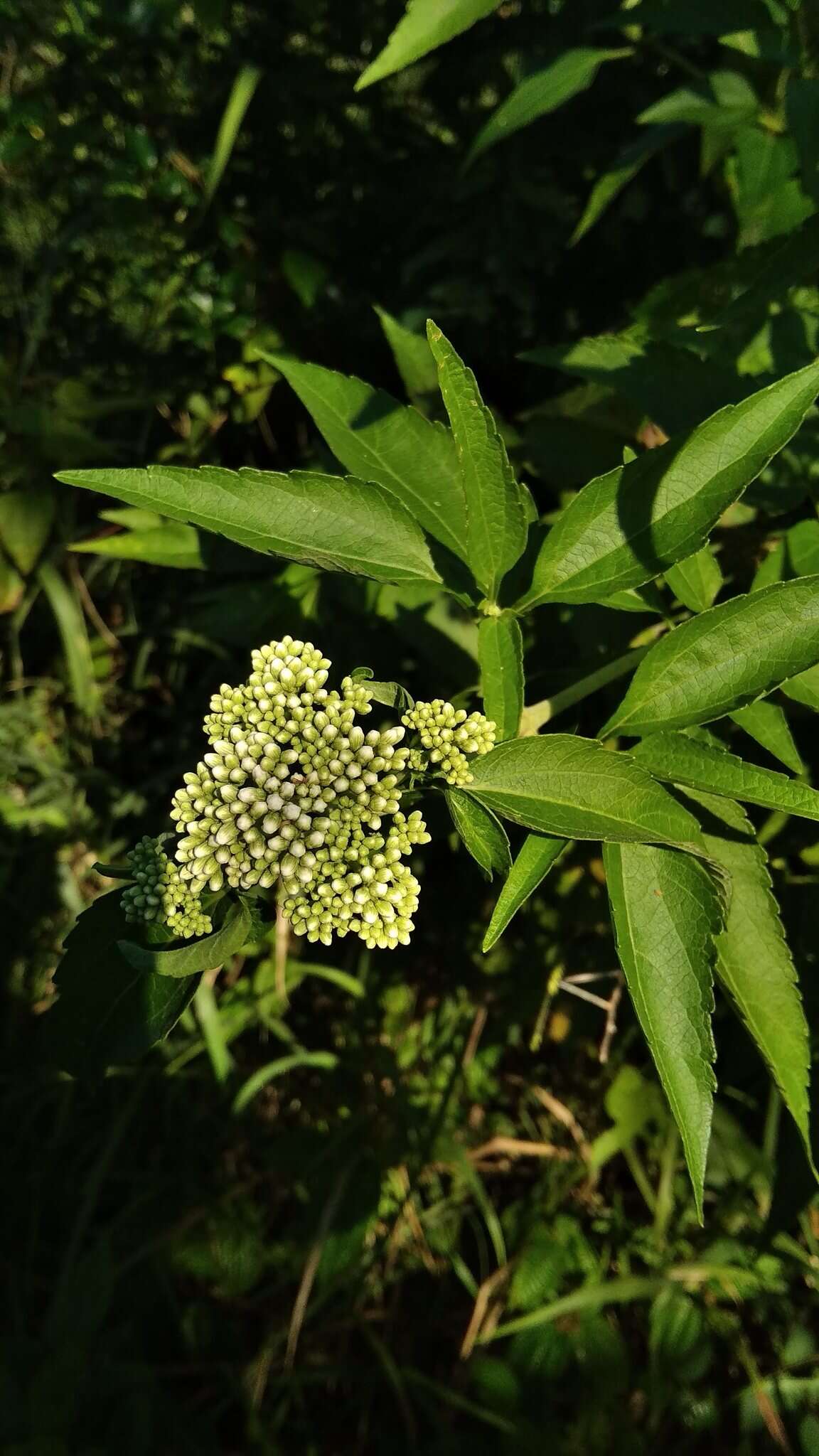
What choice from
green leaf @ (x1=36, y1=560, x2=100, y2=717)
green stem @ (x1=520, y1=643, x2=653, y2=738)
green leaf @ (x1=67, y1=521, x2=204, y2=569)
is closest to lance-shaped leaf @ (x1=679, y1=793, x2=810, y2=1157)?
green stem @ (x1=520, y1=643, x2=653, y2=738)

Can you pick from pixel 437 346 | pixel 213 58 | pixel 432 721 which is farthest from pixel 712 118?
pixel 213 58

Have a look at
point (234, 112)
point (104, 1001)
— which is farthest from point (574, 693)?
point (234, 112)

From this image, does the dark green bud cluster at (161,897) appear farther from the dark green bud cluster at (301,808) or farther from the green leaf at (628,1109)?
the green leaf at (628,1109)

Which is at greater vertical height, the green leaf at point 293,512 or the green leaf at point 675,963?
the green leaf at point 293,512

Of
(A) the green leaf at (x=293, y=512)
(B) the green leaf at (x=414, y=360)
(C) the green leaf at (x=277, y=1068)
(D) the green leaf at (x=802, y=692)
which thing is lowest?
(C) the green leaf at (x=277, y=1068)

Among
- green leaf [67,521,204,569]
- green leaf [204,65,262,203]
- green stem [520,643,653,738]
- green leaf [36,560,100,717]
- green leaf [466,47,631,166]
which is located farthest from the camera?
green leaf [36,560,100,717]

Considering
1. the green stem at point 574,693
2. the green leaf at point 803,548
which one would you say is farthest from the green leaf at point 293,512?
the green leaf at point 803,548

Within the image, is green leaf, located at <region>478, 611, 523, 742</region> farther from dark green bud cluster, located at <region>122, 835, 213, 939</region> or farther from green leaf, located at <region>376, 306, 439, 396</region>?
green leaf, located at <region>376, 306, 439, 396</region>
